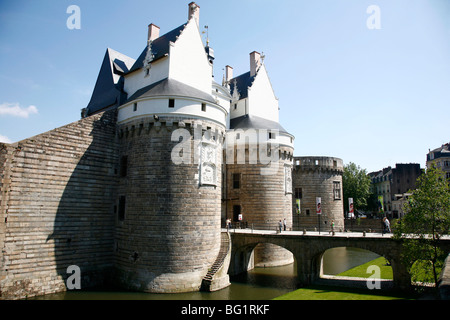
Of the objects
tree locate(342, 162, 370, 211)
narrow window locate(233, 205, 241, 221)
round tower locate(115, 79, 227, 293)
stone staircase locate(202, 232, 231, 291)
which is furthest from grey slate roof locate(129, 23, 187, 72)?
tree locate(342, 162, 370, 211)

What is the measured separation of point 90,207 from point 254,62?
23.2 m

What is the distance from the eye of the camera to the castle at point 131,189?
17.9 metres

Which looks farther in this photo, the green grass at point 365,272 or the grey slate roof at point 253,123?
the grey slate roof at point 253,123

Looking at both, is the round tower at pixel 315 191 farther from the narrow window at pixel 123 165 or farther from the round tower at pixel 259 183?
the narrow window at pixel 123 165

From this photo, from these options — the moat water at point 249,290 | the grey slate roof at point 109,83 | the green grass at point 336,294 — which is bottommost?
the moat water at point 249,290

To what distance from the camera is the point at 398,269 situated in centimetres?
1870

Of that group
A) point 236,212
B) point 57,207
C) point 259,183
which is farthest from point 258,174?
point 57,207

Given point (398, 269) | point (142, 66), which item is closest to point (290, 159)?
point (398, 269)

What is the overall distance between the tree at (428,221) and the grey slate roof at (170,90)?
14549mm

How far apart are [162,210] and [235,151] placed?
12586 millimetres

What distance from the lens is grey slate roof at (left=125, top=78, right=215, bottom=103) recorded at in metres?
20.8

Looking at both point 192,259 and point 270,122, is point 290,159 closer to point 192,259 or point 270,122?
point 270,122

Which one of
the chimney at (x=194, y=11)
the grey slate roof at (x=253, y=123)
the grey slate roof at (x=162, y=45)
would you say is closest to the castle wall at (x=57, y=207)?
the grey slate roof at (x=162, y=45)
